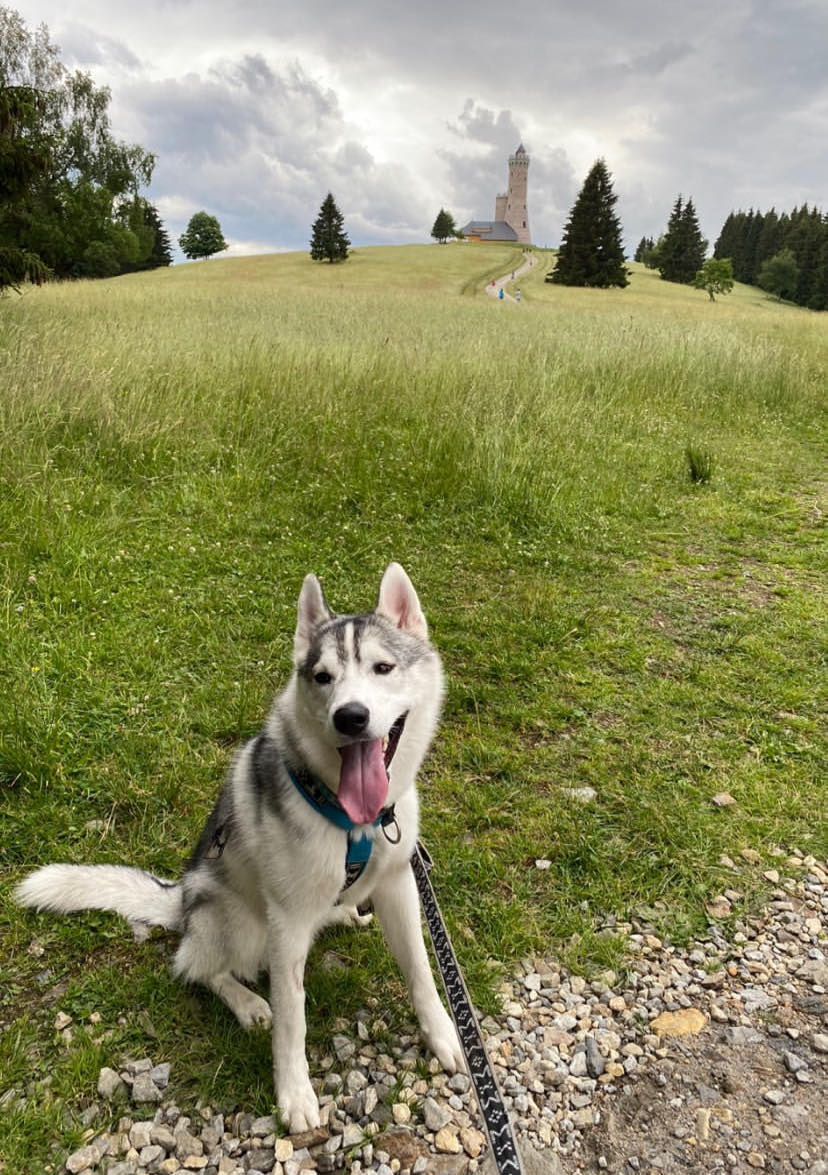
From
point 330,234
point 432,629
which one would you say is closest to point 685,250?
point 330,234

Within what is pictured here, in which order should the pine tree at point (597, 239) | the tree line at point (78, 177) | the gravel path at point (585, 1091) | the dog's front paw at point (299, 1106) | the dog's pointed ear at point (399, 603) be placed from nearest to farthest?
the gravel path at point (585, 1091), the dog's front paw at point (299, 1106), the dog's pointed ear at point (399, 603), the tree line at point (78, 177), the pine tree at point (597, 239)

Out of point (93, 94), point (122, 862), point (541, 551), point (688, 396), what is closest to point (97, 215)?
point (93, 94)

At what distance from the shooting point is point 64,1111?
83.9 inches

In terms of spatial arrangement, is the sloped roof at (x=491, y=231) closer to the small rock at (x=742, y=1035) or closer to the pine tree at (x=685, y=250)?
the pine tree at (x=685, y=250)

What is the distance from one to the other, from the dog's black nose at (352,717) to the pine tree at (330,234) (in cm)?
6553

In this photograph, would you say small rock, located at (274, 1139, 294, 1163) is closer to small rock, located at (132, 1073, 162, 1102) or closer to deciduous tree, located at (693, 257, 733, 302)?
small rock, located at (132, 1073, 162, 1102)

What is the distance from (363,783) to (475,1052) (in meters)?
0.83

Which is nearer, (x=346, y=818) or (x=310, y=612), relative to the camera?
(x=346, y=818)

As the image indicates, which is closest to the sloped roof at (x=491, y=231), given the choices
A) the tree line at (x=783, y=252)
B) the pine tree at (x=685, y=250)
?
the tree line at (x=783, y=252)

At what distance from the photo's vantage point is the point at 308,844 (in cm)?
218

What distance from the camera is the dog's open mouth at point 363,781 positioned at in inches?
84.4

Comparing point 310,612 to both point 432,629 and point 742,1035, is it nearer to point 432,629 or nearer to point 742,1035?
point 742,1035

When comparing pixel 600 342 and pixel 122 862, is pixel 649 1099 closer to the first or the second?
pixel 122 862

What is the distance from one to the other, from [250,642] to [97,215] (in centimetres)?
3854
